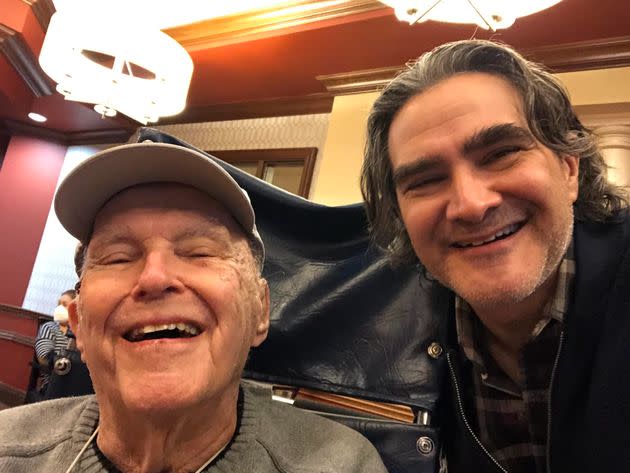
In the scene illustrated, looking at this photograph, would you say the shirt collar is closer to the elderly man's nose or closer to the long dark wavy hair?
the long dark wavy hair

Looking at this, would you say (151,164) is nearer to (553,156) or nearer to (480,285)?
(480,285)

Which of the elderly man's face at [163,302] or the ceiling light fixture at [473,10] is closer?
the elderly man's face at [163,302]

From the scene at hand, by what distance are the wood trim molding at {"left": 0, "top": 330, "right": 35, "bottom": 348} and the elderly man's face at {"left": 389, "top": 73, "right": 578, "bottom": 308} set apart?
550 cm

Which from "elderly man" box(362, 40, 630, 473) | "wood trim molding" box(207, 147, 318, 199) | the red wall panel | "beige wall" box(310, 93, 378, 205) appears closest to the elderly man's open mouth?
"elderly man" box(362, 40, 630, 473)

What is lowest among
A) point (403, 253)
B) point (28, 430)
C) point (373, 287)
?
point (28, 430)

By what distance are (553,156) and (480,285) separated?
0.38 m

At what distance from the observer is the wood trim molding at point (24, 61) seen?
3.87 m

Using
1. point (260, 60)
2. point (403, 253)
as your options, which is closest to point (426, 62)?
point (403, 253)

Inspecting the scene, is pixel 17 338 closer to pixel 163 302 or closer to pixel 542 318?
pixel 163 302

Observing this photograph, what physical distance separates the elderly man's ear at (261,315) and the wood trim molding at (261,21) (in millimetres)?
2298

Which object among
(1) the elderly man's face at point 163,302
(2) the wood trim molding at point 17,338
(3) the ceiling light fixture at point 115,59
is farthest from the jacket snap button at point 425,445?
(2) the wood trim molding at point 17,338

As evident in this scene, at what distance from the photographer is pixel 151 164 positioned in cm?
101

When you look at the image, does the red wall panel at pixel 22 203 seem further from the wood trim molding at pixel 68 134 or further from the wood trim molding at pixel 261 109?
the wood trim molding at pixel 261 109

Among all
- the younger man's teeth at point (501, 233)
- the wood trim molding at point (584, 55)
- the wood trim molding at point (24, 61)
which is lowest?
the younger man's teeth at point (501, 233)
